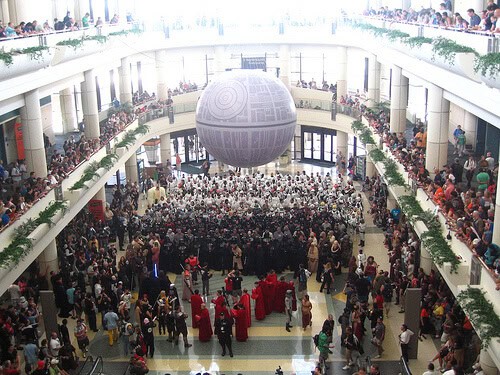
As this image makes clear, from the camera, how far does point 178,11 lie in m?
41.3

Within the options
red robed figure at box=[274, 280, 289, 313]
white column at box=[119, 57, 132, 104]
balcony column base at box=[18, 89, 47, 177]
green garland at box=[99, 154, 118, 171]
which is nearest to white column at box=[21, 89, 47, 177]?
balcony column base at box=[18, 89, 47, 177]

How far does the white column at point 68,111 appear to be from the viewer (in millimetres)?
37469

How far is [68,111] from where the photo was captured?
124ft

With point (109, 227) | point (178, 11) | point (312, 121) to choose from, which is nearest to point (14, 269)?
point (109, 227)

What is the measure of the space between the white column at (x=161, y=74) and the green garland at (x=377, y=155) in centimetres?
1497

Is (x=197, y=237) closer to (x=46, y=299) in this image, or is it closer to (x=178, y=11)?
(x=46, y=299)

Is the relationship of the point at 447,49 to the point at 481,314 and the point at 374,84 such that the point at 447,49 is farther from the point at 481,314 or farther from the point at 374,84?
the point at 374,84

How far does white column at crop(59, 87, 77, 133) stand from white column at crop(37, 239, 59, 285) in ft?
58.0

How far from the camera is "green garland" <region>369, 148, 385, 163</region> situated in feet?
86.0

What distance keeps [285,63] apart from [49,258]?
23.0m

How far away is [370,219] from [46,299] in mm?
16198

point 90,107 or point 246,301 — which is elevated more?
point 90,107

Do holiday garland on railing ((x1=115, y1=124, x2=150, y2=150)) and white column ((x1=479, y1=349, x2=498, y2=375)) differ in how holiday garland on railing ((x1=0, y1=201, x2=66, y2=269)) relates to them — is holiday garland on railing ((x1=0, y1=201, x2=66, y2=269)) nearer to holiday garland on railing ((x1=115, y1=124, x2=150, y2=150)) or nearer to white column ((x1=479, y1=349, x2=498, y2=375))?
Result: holiday garland on railing ((x1=115, y1=124, x2=150, y2=150))

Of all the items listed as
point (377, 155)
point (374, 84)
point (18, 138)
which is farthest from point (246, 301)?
point (374, 84)
